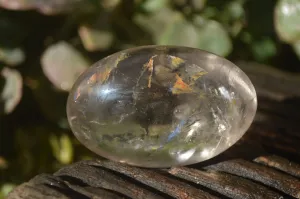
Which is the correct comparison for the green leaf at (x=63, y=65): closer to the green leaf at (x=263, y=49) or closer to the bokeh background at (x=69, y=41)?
the bokeh background at (x=69, y=41)

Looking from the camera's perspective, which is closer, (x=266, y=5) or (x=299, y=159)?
(x=299, y=159)

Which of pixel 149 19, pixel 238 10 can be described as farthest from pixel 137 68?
pixel 238 10

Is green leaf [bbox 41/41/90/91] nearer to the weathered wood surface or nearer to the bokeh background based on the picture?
the bokeh background

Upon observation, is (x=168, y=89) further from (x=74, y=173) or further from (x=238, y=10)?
(x=238, y=10)

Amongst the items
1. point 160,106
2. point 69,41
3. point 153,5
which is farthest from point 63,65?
point 160,106

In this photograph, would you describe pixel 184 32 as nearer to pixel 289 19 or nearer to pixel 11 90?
pixel 289 19

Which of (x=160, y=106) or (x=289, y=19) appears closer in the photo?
(x=160, y=106)
